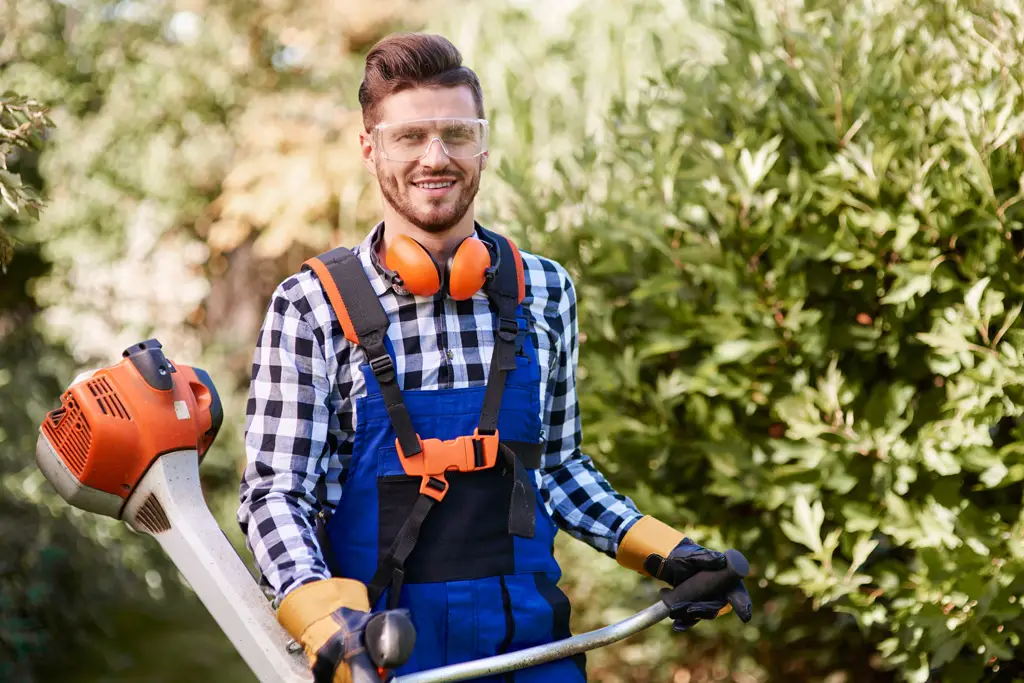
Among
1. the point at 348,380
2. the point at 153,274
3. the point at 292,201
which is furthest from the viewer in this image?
the point at 153,274

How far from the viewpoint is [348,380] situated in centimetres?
223

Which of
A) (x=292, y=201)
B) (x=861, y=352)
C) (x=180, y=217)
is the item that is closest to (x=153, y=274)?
(x=180, y=217)

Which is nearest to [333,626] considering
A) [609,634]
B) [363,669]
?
[363,669]

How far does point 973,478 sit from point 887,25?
158 centimetres

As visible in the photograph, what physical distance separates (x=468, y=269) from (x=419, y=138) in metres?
0.31

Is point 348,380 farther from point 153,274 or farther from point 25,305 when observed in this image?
point 25,305

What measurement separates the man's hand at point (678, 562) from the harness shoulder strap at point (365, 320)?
0.59m

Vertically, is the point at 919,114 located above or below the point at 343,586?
above

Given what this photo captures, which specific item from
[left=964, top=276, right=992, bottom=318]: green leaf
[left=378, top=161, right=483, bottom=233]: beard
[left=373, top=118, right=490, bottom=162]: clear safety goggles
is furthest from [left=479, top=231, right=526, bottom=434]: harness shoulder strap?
[left=964, top=276, right=992, bottom=318]: green leaf

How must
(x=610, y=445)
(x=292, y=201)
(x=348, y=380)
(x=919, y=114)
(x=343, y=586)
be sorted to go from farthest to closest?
(x=292, y=201) < (x=610, y=445) < (x=919, y=114) < (x=348, y=380) < (x=343, y=586)

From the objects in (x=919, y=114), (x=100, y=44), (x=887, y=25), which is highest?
(x=100, y=44)

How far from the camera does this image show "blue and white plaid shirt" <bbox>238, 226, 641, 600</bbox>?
2.06 meters

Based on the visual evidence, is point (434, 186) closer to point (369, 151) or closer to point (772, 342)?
point (369, 151)

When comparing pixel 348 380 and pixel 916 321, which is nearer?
pixel 348 380
